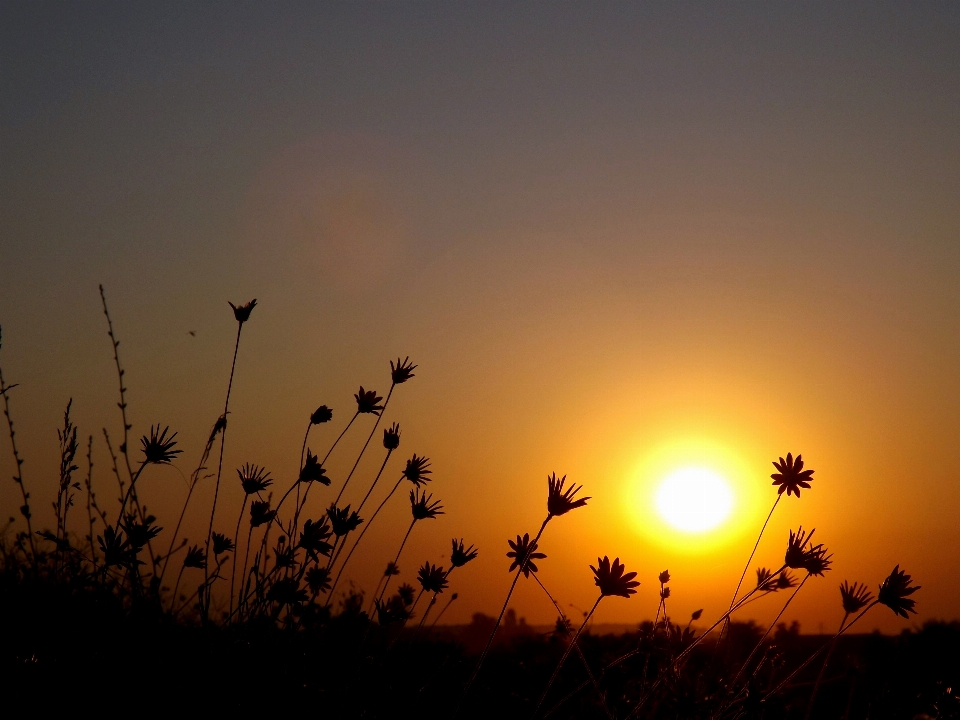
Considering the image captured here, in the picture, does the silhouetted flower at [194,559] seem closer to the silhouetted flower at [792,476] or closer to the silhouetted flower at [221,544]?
the silhouetted flower at [221,544]

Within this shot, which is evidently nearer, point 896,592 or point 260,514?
point 896,592

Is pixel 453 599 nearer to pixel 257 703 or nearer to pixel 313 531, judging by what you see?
pixel 313 531

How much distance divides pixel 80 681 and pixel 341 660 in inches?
87.6

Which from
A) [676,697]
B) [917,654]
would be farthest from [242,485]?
[917,654]

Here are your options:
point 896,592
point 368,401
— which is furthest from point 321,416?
point 896,592

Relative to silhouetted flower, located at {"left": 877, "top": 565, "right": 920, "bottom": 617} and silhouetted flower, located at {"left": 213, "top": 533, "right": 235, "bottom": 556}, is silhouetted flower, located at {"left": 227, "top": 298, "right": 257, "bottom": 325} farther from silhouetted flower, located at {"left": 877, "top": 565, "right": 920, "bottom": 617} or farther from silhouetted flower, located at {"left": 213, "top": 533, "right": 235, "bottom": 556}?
silhouetted flower, located at {"left": 877, "top": 565, "right": 920, "bottom": 617}

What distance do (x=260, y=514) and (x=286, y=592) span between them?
0.84 metres

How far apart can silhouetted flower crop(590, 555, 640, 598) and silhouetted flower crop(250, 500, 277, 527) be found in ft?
6.98

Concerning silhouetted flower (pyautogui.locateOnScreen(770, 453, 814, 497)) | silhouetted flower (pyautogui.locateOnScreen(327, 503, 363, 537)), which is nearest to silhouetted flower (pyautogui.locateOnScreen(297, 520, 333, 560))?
silhouetted flower (pyautogui.locateOnScreen(327, 503, 363, 537))

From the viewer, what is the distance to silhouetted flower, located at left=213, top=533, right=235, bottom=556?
19.0 ft

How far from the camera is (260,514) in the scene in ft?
18.3

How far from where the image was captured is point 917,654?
1322 centimetres

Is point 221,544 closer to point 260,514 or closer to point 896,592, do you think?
point 260,514

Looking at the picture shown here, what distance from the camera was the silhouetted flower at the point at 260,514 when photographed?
18.2 feet
